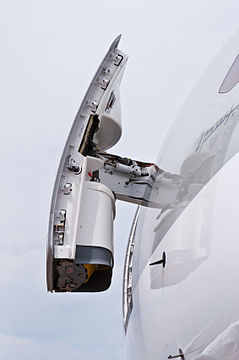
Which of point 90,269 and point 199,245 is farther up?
point 199,245

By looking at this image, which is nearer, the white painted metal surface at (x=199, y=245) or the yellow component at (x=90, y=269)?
the white painted metal surface at (x=199, y=245)

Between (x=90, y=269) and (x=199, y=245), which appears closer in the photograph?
(x=199, y=245)

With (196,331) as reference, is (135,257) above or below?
above

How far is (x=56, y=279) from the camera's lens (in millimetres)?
3459

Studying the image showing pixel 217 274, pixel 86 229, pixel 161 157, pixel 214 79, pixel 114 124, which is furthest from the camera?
pixel 114 124

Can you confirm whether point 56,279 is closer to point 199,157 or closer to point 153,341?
point 153,341

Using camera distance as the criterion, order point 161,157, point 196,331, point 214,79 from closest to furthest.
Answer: point 196,331
point 214,79
point 161,157

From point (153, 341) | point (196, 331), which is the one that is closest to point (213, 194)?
point (196, 331)

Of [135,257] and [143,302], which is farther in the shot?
[135,257]

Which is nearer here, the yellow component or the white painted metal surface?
the white painted metal surface

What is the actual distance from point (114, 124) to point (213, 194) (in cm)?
214

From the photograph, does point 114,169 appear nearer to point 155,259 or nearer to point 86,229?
point 86,229

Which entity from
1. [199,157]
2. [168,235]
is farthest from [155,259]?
[199,157]

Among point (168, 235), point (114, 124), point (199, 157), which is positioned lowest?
point (168, 235)
